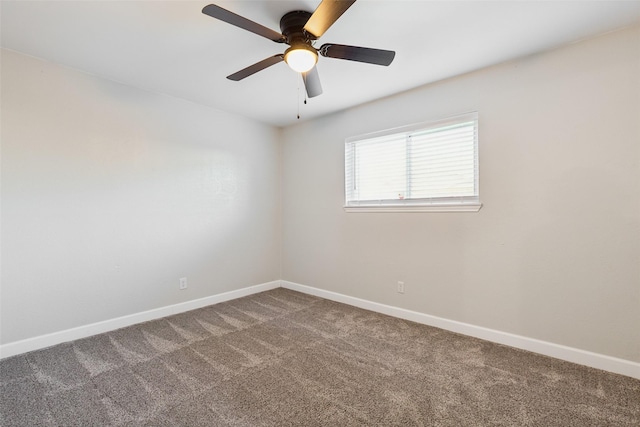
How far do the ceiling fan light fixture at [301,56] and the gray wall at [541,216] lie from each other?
1578mm

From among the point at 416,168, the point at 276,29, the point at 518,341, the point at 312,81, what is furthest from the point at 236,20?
the point at 518,341

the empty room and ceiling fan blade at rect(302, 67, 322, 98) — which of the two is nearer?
the empty room

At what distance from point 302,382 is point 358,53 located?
2.22m

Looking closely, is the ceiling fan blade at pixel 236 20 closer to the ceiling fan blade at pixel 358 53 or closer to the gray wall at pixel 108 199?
the ceiling fan blade at pixel 358 53

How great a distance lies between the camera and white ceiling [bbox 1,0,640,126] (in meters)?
1.80

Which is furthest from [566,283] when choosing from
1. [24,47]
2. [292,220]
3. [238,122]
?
[24,47]

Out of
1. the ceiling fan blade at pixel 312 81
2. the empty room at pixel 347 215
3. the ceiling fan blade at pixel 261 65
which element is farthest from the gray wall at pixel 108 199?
the ceiling fan blade at pixel 312 81

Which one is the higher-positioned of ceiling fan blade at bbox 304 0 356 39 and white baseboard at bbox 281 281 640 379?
ceiling fan blade at bbox 304 0 356 39

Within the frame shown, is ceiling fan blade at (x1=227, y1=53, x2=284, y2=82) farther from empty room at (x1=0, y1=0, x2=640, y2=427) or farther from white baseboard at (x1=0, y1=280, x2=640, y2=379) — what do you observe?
white baseboard at (x1=0, y1=280, x2=640, y2=379)

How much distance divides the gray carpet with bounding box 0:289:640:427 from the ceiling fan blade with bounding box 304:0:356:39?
222 centimetres

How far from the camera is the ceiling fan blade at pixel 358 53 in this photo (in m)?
1.77

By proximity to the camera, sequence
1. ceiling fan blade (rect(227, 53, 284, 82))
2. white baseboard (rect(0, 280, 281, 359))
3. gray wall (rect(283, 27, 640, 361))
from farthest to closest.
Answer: white baseboard (rect(0, 280, 281, 359))
gray wall (rect(283, 27, 640, 361))
ceiling fan blade (rect(227, 53, 284, 82))

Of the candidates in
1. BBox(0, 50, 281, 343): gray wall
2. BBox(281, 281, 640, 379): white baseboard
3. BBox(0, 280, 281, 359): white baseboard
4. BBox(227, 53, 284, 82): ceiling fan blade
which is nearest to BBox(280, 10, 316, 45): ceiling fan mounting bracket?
BBox(227, 53, 284, 82): ceiling fan blade

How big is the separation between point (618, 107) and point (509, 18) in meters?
1.04
